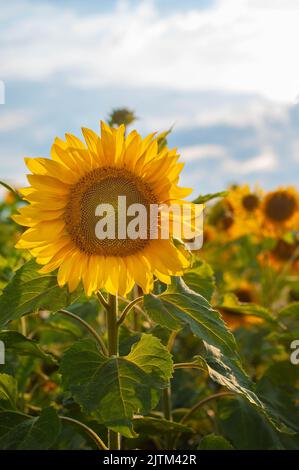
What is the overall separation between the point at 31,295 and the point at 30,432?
1.11 feet

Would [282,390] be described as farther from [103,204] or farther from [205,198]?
[103,204]

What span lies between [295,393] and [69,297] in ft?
3.42

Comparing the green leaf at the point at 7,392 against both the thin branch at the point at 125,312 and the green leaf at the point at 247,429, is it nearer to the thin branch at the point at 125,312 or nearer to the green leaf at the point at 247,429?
the thin branch at the point at 125,312

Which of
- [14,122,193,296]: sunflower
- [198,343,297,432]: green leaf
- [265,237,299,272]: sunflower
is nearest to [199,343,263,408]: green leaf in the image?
[198,343,297,432]: green leaf

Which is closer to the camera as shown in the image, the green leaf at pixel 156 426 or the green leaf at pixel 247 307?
the green leaf at pixel 156 426

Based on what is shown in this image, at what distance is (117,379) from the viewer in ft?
5.38

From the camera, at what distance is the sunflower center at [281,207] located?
4359mm

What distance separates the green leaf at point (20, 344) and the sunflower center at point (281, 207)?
2.73 m

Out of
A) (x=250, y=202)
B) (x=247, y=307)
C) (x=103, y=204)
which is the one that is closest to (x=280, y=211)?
(x=250, y=202)

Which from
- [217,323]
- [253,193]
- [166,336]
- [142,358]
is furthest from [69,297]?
[253,193]

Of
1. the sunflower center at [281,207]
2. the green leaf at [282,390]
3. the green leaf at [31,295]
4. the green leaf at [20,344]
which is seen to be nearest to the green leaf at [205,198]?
the green leaf at [31,295]

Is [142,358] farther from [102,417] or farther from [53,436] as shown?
[53,436]

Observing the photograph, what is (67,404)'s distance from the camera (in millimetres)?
2090

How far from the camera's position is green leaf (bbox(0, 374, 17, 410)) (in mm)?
1867
